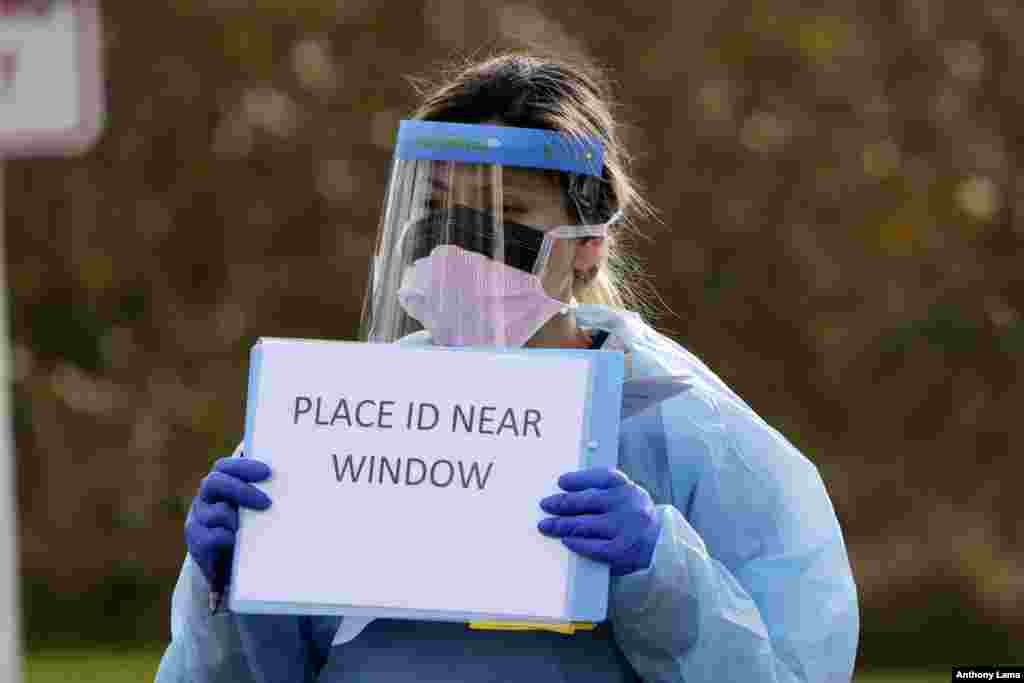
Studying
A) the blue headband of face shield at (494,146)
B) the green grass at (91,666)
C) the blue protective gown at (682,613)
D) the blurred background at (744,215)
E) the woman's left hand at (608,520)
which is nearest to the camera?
the woman's left hand at (608,520)

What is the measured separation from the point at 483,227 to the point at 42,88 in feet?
5.50

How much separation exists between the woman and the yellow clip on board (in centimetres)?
2

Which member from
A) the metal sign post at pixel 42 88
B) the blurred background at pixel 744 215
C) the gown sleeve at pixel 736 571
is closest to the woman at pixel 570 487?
the gown sleeve at pixel 736 571

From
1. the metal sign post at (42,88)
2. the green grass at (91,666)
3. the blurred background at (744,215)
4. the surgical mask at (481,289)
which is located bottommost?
the green grass at (91,666)

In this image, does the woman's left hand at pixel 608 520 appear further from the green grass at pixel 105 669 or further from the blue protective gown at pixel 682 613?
the green grass at pixel 105 669

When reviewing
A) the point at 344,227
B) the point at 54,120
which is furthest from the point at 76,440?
the point at 54,120

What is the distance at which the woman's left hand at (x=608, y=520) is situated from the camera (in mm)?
2568

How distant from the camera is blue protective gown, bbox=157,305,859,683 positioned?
2674mm

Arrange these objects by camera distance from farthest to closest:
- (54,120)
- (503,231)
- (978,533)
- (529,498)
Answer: (978,533), (54,120), (503,231), (529,498)

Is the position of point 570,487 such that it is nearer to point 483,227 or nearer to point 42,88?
point 483,227

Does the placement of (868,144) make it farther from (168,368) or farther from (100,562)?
(100,562)

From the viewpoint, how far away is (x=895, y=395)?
1073 centimetres

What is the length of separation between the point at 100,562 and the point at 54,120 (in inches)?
289

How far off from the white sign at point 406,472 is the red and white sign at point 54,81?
5.16ft
